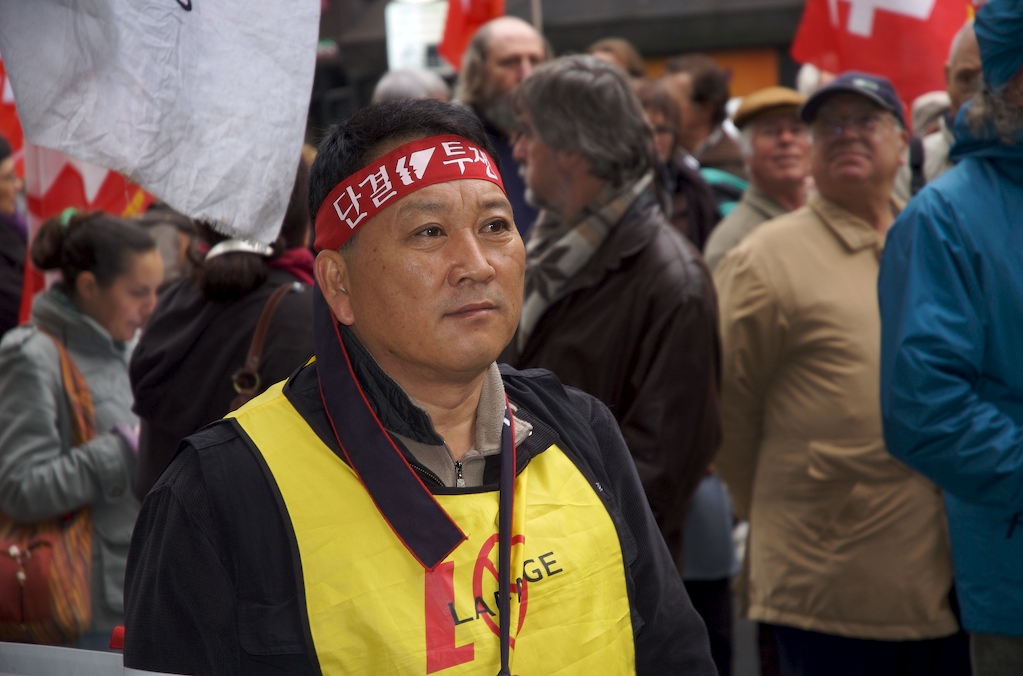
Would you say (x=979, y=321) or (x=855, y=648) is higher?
(x=979, y=321)

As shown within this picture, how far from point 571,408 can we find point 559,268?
57.2 inches

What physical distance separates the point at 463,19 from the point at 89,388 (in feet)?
13.5

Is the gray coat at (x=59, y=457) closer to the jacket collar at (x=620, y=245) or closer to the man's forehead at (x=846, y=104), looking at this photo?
the jacket collar at (x=620, y=245)

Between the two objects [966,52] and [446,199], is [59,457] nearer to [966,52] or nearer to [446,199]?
[446,199]

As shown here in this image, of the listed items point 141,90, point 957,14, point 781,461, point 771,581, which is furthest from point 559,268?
point 957,14

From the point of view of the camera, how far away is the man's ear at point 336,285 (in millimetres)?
2137

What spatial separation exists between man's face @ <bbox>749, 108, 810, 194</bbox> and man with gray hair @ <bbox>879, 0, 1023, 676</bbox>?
260 centimetres

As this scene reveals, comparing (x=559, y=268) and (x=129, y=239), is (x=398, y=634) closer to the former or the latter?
(x=559, y=268)

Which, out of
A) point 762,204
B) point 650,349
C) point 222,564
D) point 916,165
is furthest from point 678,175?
point 222,564

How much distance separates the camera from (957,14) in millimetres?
5406

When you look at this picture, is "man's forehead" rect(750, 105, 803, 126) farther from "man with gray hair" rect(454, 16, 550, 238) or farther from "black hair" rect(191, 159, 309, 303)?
"black hair" rect(191, 159, 309, 303)

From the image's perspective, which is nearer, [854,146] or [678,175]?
[854,146]

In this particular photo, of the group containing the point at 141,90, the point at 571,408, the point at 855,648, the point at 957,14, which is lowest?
the point at 855,648

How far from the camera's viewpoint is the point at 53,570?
11.9 ft
